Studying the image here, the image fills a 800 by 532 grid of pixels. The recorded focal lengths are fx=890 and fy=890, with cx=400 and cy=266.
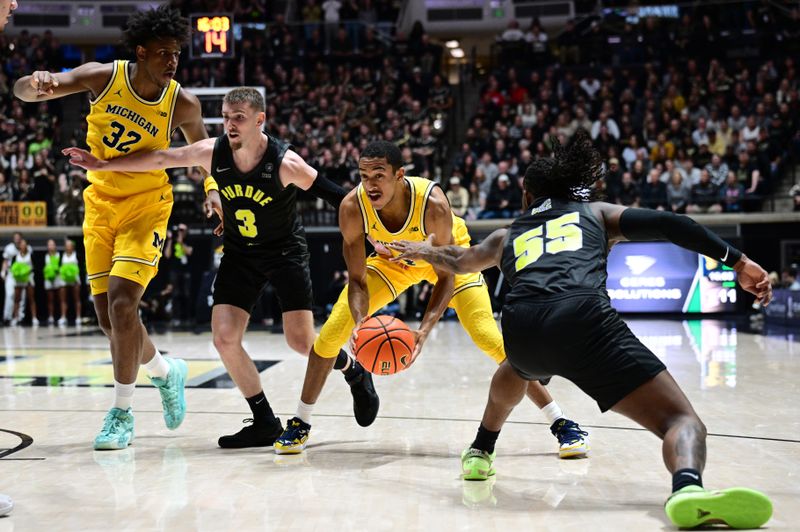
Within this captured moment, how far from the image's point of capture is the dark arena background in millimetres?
3922

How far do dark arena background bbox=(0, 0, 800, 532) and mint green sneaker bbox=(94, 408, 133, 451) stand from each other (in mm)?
70

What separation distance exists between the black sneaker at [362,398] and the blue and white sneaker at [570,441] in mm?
1170

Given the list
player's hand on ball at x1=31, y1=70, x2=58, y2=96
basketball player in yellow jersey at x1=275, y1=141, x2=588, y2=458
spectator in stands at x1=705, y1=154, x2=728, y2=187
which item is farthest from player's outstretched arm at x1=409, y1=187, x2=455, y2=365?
A: spectator in stands at x1=705, y1=154, x2=728, y2=187

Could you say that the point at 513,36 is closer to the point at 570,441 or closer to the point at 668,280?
the point at 668,280

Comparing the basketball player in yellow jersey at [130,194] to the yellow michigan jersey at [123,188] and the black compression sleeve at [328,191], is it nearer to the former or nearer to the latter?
the yellow michigan jersey at [123,188]

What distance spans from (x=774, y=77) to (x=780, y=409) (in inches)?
552

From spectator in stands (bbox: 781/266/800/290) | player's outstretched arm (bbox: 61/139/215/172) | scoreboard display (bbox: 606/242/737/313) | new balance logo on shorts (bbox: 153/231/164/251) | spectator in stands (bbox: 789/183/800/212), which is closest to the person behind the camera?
player's outstretched arm (bbox: 61/139/215/172)

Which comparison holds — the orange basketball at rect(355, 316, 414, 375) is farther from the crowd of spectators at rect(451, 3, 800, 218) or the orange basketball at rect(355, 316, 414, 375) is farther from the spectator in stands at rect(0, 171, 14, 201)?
the spectator in stands at rect(0, 171, 14, 201)

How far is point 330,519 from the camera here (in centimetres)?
342

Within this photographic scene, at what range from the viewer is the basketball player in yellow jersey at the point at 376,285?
185 inches

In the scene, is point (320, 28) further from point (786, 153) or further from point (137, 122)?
point (137, 122)

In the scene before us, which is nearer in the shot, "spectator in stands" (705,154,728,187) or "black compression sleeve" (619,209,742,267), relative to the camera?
"black compression sleeve" (619,209,742,267)

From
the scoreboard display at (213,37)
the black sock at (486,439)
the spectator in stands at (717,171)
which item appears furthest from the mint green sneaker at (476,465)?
the spectator in stands at (717,171)

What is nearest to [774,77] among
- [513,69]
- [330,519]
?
[513,69]
